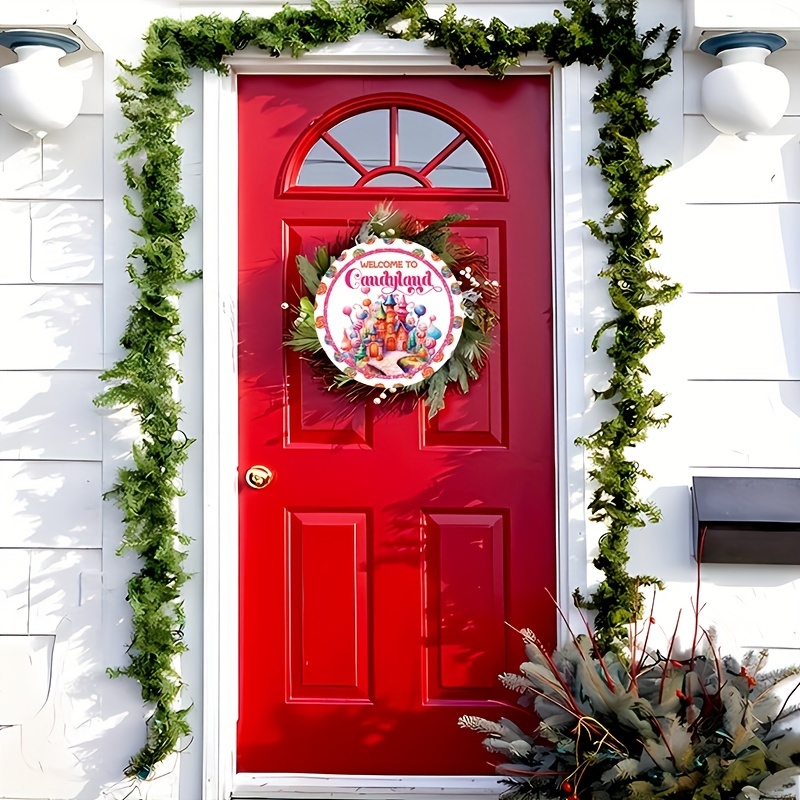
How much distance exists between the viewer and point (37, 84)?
2.17m

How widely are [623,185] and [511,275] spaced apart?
1.20 feet

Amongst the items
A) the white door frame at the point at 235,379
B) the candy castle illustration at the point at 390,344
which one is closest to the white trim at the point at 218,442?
the white door frame at the point at 235,379

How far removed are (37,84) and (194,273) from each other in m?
0.59

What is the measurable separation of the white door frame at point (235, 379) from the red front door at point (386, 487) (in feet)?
0.11

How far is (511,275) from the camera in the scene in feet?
7.76

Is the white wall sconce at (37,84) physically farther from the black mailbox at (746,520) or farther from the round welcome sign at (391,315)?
the black mailbox at (746,520)

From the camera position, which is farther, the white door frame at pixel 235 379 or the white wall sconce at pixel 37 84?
the white door frame at pixel 235 379

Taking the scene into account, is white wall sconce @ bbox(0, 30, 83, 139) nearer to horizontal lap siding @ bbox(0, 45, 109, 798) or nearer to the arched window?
horizontal lap siding @ bbox(0, 45, 109, 798)

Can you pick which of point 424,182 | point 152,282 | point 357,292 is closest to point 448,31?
point 424,182

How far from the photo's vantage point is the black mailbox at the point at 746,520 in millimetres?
2174

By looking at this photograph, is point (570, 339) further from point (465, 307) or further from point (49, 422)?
point (49, 422)

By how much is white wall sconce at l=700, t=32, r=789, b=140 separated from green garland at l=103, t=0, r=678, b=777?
0.44ft

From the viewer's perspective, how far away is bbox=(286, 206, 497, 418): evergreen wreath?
91.0 inches

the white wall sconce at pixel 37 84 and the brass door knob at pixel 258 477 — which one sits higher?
Answer: the white wall sconce at pixel 37 84
